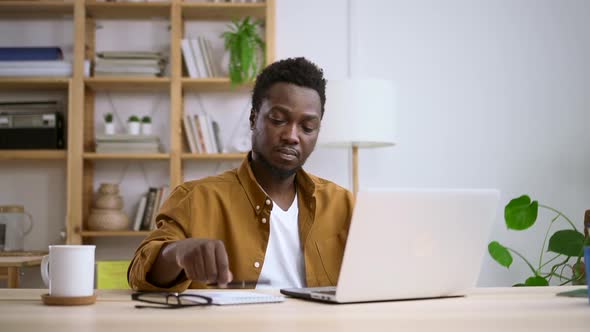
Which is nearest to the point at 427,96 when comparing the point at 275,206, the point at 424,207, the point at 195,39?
the point at 195,39

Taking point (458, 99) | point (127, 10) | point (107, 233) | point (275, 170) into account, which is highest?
point (127, 10)

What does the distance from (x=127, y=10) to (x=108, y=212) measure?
3.55 feet

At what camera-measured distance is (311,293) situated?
1.32 meters

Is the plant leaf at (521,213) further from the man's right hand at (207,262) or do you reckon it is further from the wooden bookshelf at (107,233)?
the man's right hand at (207,262)

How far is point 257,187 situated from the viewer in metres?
1.95

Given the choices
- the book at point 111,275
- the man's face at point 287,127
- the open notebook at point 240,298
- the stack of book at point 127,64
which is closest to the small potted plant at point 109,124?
the stack of book at point 127,64

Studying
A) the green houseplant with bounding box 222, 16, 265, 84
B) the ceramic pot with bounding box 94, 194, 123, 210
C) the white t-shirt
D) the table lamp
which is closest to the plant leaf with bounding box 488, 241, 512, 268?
the table lamp

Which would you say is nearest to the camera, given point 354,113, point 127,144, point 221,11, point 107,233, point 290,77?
point 290,77

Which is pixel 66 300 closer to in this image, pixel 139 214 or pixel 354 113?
pixel 354 113

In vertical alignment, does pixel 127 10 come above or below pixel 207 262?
above

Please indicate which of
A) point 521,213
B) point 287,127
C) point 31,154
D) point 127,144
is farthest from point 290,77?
point 31,154

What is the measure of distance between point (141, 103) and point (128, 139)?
30 centimetres

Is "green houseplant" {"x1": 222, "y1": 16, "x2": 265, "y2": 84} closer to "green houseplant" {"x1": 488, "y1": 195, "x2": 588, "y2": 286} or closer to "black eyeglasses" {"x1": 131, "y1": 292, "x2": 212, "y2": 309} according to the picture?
"green houseplant" {"x1": 488, "y1": 195, "x2": 588, "y2": 286}

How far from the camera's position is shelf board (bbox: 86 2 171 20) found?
3791 mm
